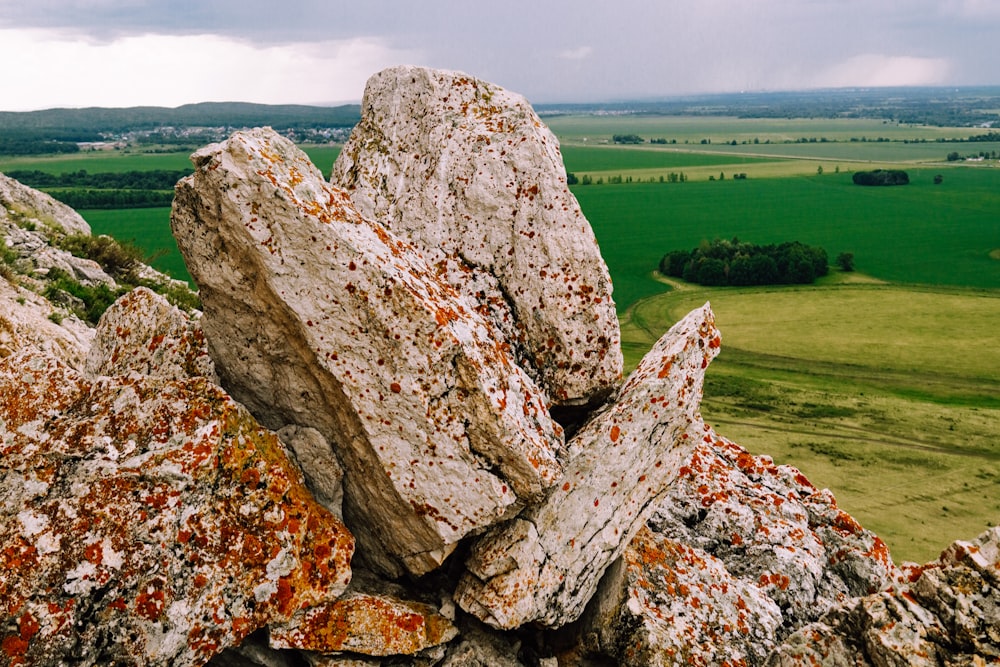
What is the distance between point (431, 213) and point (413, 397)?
429 centimetres

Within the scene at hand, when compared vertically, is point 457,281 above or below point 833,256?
above

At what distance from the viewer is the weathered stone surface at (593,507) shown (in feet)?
34.6

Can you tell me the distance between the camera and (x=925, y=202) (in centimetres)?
15362

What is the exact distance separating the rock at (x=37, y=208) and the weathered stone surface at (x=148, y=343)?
2563 centimetres

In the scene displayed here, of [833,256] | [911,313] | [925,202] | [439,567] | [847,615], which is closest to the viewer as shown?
[847,615]

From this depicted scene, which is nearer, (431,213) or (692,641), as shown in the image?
(692,641)

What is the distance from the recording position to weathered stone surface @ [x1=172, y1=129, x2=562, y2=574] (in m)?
9.91

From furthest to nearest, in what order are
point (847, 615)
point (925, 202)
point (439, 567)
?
point (925, 202), point (439, 567), point (847, 615)

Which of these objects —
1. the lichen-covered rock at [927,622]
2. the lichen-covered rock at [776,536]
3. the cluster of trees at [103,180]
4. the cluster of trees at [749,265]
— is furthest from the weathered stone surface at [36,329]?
the cluster of trees at [103,180]

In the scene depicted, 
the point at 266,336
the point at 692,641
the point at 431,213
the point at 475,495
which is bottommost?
the point at 692,641

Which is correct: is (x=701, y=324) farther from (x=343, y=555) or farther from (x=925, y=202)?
(x=925, y=202)

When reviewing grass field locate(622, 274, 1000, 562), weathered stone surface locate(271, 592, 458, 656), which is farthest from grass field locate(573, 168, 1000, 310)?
weathered stone surface locate(271, 592, 458, 656)

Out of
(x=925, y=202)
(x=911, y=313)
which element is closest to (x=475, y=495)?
(x=911, y=313)

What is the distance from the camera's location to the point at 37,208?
38.5 meters
